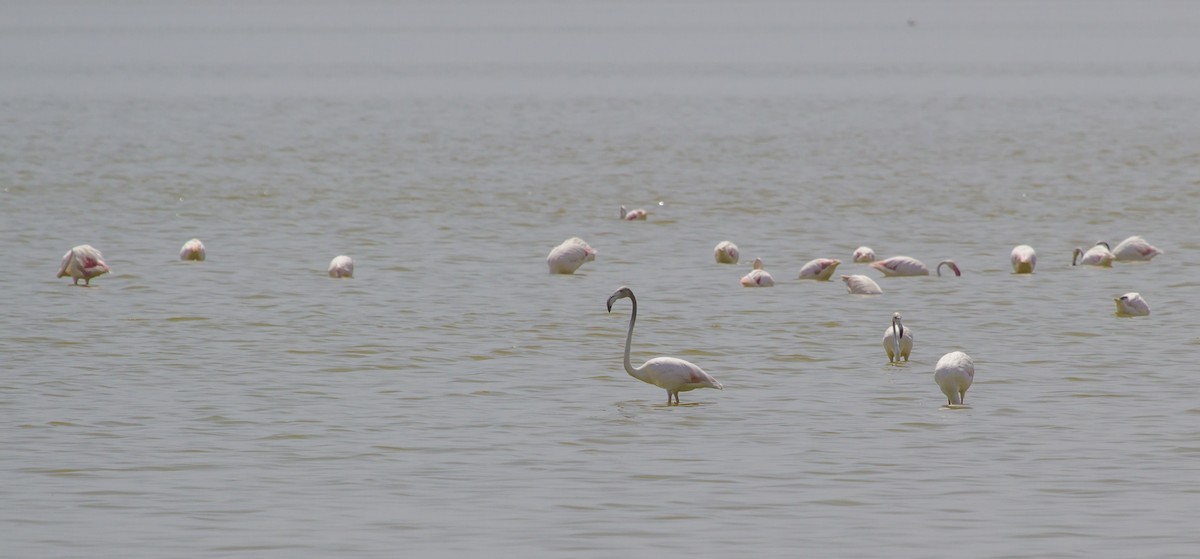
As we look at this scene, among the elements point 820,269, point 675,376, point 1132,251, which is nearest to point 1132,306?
point 820,269

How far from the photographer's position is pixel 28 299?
2309 cm

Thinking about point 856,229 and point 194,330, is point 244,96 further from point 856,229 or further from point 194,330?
point 194,330

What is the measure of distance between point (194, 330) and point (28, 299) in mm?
3210

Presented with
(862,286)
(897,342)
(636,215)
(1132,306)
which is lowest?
(897,342)

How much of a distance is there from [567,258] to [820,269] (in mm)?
3246

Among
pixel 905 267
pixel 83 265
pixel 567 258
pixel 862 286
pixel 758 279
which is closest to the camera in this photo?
pixel 862 286

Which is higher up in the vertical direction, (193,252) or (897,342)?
(193,252)

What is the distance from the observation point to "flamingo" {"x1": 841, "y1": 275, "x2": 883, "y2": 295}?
2347cm

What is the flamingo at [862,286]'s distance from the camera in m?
23.5

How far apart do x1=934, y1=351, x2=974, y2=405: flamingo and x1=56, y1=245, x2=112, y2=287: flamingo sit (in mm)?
12136

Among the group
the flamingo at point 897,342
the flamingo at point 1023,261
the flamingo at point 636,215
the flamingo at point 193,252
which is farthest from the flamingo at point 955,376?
the flamingo at point 636,215

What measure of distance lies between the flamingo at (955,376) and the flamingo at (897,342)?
6.75 ft

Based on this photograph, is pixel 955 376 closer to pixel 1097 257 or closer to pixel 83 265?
pixel 1097 257

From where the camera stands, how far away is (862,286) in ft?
77.0
